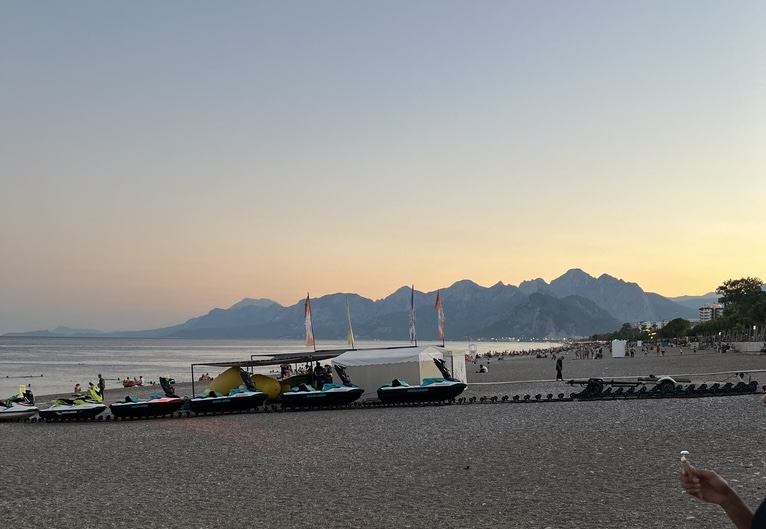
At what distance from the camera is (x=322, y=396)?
3047 centimetres

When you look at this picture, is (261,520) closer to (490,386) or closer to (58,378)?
(490,386)

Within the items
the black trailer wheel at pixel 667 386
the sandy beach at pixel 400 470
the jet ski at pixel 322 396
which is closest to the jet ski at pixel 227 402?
the jet ski at pixel 322 396

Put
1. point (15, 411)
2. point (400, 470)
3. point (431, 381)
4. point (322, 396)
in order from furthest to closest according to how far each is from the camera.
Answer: point (15, 411) < point (431, 381) < point (322, 396) < point (400, 470)

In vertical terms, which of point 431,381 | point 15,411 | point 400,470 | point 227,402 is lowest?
point 15,411

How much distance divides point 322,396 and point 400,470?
16.1m

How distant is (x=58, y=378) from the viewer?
291 feet

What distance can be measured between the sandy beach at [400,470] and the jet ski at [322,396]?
474 centimetres

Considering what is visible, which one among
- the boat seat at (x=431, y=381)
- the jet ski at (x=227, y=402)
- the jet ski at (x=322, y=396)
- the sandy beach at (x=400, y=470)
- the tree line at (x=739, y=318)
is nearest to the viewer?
the sandy beach at (x=400, y=470)

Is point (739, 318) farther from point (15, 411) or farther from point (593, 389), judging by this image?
point (15, 411)

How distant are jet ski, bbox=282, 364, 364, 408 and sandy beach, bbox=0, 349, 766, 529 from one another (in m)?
4.74

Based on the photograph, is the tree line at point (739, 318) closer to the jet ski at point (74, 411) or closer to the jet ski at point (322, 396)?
the jet ski at point (322, 396)

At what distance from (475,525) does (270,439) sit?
11480 millimetres

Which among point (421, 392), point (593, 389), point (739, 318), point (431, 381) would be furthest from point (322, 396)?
point (739, 318)

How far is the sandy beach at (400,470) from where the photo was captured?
1090cm
